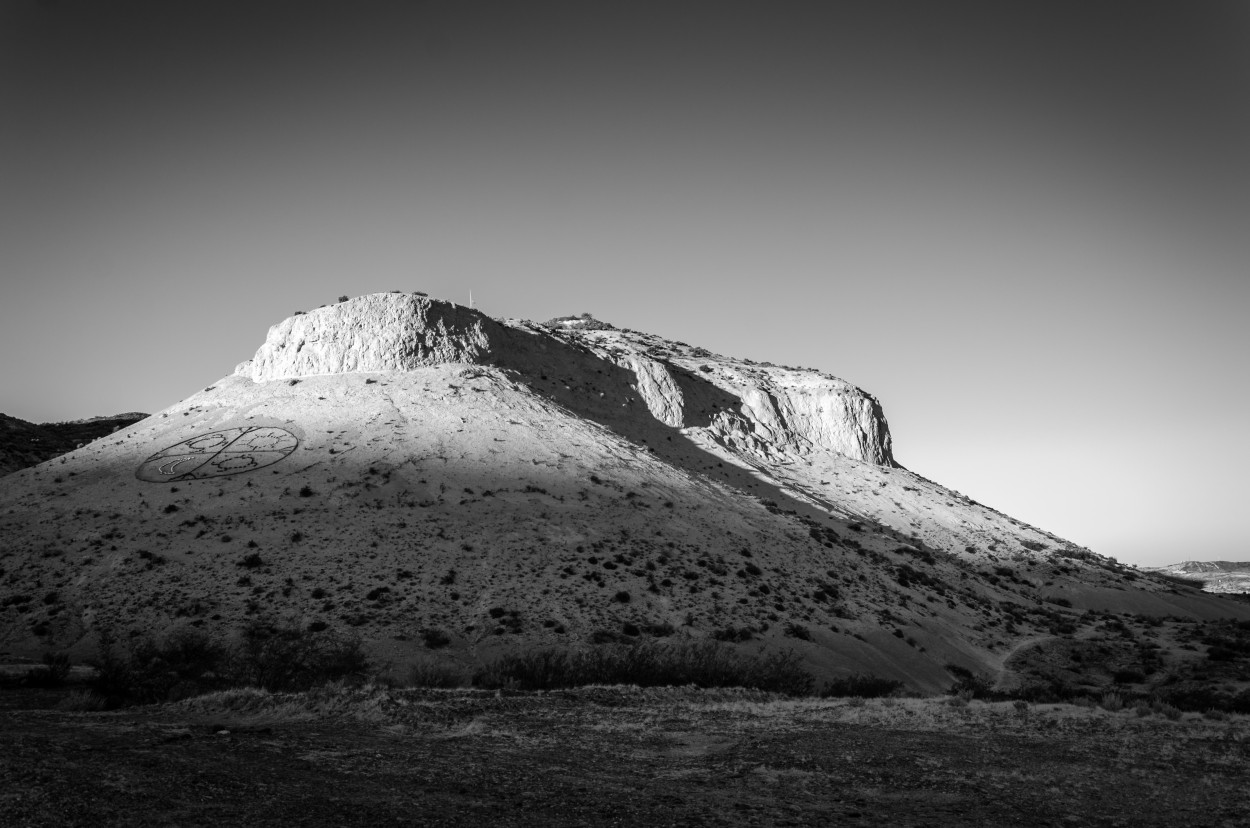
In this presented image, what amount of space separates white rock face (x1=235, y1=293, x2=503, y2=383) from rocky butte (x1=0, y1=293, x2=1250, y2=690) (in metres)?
0.18

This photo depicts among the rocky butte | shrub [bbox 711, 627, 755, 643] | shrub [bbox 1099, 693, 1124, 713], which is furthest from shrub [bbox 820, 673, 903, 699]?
shrub [bbox 1099, 693, 1124, 713]

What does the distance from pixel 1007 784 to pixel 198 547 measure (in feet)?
116

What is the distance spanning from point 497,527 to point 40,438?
45.9 meters

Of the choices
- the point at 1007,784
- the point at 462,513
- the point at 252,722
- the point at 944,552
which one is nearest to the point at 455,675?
the point at 252,722

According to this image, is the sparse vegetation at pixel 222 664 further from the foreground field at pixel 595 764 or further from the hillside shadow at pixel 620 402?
the hillside shadow at pixel 620 402

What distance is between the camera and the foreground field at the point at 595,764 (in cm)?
909

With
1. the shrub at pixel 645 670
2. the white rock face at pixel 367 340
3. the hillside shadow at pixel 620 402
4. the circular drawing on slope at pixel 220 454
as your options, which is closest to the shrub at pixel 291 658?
the shrub at pixel 645 670

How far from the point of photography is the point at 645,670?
24.7 m

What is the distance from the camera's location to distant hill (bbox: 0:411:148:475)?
52156 millimetres

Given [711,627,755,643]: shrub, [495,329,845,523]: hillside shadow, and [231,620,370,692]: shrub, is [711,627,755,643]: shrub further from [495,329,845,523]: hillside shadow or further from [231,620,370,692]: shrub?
[495,329,845,523]: hillside shadow

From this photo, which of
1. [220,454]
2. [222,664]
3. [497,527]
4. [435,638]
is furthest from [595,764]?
[220,454]

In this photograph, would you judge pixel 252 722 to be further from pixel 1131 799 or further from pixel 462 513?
pixel 462 513

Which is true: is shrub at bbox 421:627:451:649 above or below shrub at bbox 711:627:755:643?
below

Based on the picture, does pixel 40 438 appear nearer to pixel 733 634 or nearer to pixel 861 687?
pixel 733 634
